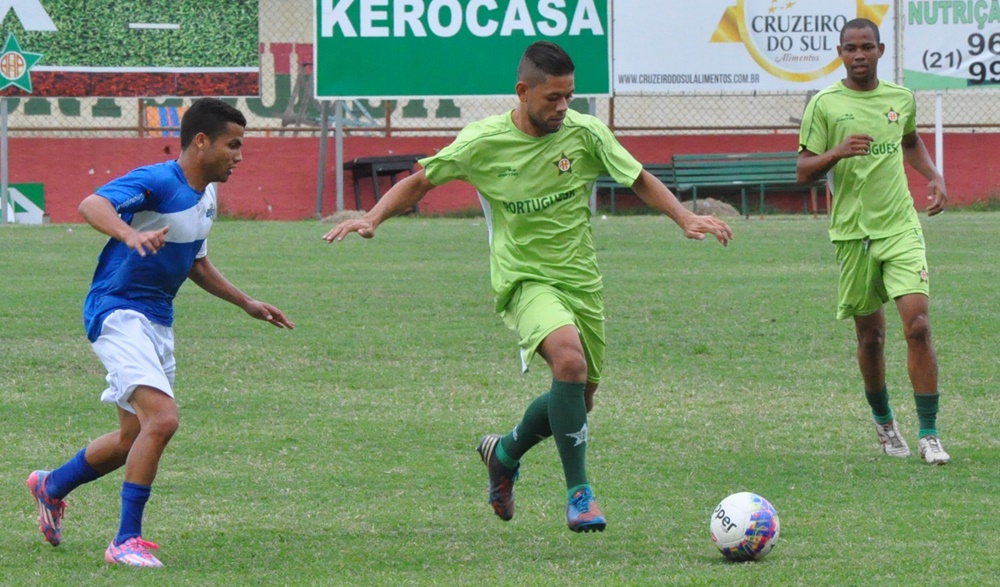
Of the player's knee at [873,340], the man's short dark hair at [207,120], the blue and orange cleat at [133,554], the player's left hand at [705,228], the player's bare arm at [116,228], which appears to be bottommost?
the blue and orange cleat at [133,554]

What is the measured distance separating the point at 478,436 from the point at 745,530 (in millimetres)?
2822

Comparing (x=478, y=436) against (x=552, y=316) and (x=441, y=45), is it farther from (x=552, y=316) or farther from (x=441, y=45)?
(x=441, y=45)

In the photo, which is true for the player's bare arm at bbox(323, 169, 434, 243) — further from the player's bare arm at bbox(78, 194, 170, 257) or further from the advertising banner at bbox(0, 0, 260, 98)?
the advertising banner at bbox(0, 0, 260, 98)

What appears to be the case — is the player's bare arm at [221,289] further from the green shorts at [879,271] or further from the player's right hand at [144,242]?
the green shorts at [879,271]

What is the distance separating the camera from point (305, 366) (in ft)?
33.5

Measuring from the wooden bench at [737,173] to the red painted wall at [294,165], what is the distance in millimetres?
725

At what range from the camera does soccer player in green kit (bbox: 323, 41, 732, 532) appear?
5906 mm

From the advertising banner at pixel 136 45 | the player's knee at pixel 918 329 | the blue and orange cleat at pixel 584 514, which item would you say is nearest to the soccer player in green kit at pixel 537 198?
the blue and orange cleat at pixel 584 514

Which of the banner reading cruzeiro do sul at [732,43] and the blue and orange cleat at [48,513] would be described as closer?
the blue and orange cleat at [48,513]

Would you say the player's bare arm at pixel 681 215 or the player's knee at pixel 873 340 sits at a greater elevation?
the player's bare arm at pixel 681 215

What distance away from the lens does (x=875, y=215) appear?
24.2 feet

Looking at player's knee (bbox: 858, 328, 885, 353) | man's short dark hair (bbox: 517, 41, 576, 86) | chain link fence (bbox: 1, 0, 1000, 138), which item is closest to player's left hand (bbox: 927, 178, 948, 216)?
player's knee (bbox: 858, 328, 885, 353)

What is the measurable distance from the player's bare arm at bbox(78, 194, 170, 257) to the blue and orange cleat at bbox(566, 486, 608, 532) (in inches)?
68.1

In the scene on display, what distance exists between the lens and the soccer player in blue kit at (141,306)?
17.5ft
